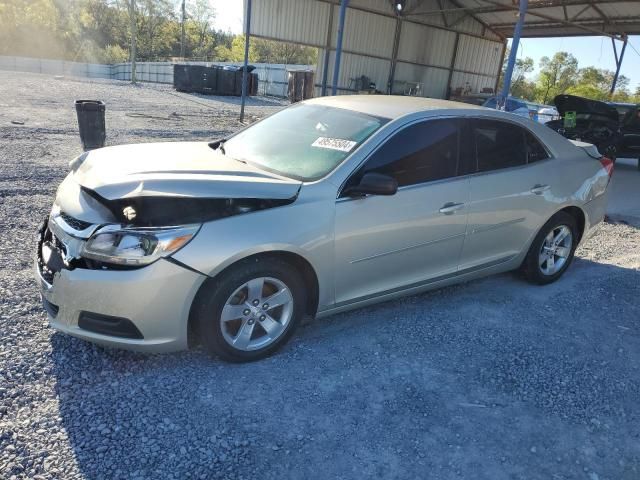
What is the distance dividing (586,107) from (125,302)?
11737mm

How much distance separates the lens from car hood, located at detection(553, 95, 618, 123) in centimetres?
1120

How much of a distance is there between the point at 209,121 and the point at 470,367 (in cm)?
1387

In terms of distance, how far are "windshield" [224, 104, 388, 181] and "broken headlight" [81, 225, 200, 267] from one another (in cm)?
99

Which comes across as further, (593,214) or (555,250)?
(593,214)

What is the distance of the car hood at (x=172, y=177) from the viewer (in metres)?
2.81

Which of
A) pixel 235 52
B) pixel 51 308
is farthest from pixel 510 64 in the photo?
pixel 235 52

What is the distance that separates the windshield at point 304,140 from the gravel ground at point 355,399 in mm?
1205

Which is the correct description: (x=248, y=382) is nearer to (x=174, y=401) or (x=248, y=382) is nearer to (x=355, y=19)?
(x=174, y=401)

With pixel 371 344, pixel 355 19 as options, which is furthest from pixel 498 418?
pixel 355 19

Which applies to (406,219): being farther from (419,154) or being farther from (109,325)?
(109,325)

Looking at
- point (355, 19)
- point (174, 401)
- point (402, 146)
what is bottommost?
point (174, 401)

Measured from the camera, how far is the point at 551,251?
4688mm

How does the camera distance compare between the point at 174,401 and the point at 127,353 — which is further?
the point at 127,353

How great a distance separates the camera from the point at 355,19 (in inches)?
870
